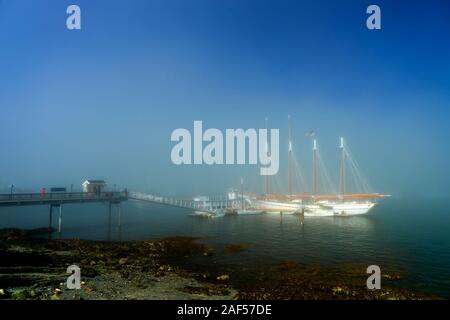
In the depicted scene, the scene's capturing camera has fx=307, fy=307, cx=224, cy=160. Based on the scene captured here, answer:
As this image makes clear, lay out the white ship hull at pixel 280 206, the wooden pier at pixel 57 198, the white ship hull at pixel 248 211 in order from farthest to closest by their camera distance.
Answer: the white ship hull at pixel 280 206
the white ship hull at pixel 248 211
the wooden pier at pixel 57 198

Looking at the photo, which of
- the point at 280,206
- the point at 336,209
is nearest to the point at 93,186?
the point at 280,206

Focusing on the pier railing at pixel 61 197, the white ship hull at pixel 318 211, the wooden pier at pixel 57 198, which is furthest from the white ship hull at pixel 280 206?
the wooden pier at pixel 57 198

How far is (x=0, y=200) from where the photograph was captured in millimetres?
44906

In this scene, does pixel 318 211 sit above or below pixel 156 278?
Answer: below

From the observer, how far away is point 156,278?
24266 millimetres

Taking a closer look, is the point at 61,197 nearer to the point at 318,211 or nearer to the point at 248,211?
the point at 248,211

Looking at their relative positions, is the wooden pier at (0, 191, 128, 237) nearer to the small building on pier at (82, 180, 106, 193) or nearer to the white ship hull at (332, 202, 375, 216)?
the small building on pier at (82, 180, 106, 193)

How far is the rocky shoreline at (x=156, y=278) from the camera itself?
20.2 m

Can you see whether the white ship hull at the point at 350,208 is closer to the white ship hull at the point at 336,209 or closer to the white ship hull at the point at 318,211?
the white ship hull at the point at 336,209

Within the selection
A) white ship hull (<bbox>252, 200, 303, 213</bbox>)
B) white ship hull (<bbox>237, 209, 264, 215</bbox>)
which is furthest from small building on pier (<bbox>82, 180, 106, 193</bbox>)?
white ship hull (<bbox>252, 200, 303, 213</bbox>)
